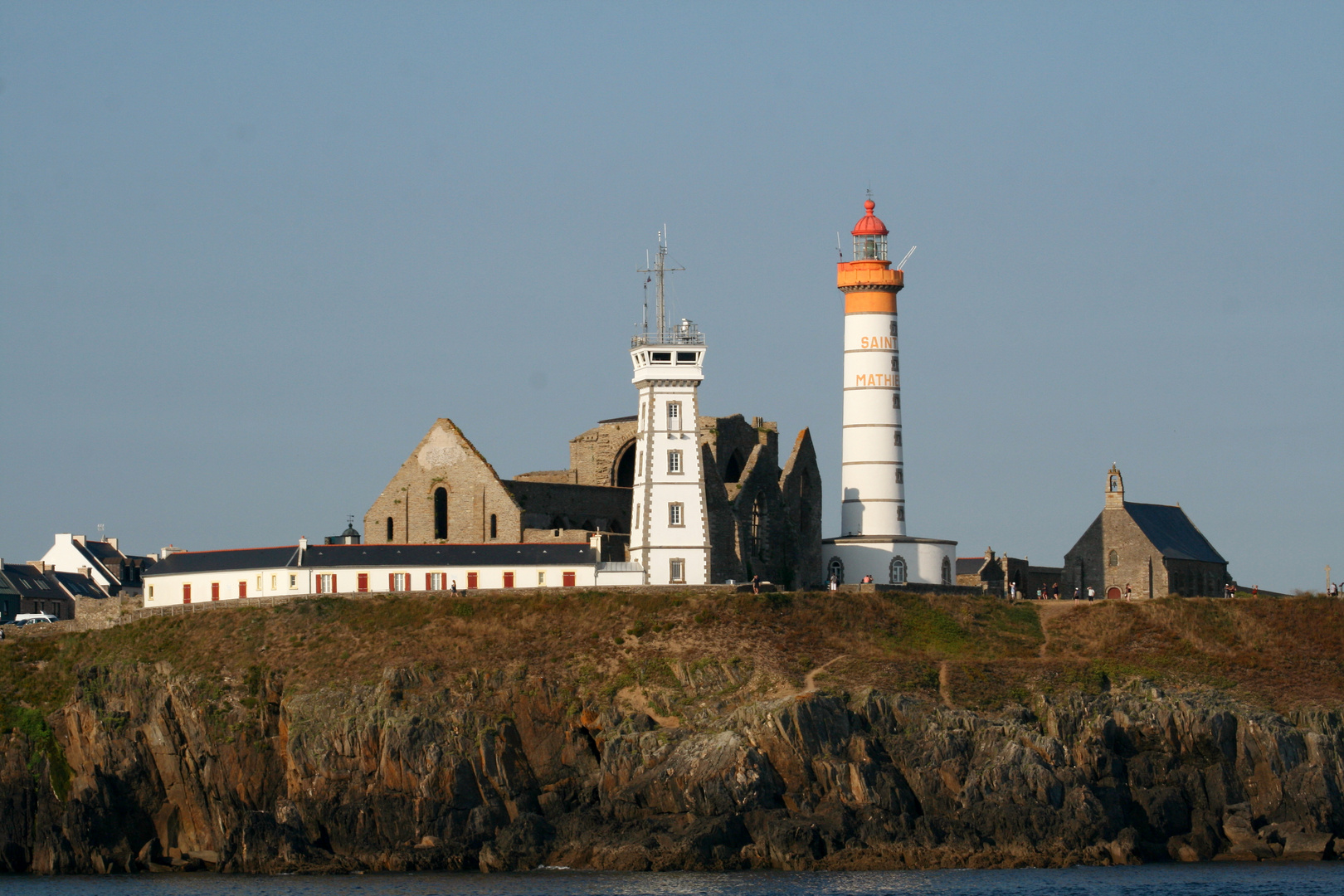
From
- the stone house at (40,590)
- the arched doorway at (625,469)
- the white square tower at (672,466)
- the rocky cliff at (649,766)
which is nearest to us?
the rocky cliff at (649,766)

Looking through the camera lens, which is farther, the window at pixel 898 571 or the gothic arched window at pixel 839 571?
the gothic arched window at pixel 839 571

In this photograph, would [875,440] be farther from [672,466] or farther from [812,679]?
[812,679]

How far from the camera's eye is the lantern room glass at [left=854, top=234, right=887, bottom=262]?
89.6 metres

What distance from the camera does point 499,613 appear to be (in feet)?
263

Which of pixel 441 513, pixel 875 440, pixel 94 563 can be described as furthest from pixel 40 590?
pixel 875 440

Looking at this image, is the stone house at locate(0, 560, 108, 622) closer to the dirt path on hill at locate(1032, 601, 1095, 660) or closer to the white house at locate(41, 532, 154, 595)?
the white house at locate(41, 532, 154, 595)

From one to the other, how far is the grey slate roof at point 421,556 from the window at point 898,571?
13317 millimetres

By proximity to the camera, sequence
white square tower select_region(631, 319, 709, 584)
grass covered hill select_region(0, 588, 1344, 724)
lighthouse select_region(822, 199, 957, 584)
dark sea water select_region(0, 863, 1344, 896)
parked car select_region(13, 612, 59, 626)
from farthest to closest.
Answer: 1. parked car select_region(13, 612, 59, 626)
2. lighthouse select_region(822, 199, 957, 584)
3. white square tower select_region(631, 319, 709, 584)
4. grass covered hill select_region(0, 588, 1344, 724)
5. dark sea water select_region(0, 863, 1344, 896)

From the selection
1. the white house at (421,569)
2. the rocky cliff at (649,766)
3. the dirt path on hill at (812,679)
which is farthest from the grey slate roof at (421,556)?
the dirt path on hill at (812,679)

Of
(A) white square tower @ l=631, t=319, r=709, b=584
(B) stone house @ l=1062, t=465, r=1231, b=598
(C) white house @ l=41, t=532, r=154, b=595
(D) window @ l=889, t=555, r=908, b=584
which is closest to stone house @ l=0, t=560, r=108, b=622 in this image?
(C) white house @ l=41, t=532, r=154, b=595

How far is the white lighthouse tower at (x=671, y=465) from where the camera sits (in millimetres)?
81812

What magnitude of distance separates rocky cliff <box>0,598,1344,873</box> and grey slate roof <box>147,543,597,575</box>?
4.45 metres

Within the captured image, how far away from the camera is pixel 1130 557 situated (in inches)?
3794

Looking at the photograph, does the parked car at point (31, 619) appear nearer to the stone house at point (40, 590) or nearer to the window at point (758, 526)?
the stone house at point (40, 590)
